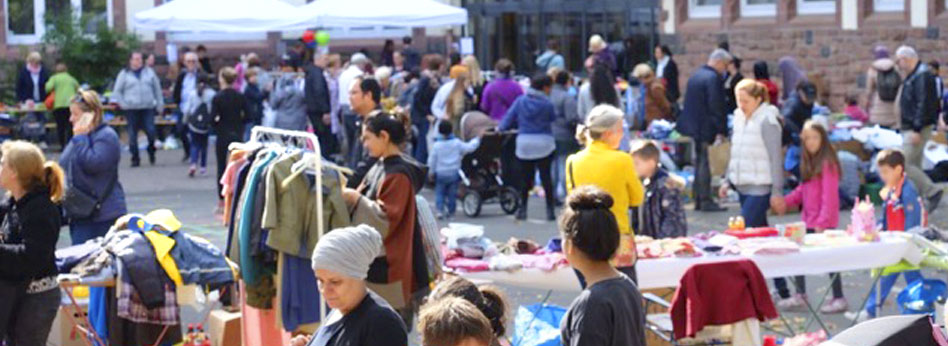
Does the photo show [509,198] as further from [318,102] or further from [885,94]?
[885,94]

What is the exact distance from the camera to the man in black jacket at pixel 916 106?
683 inches

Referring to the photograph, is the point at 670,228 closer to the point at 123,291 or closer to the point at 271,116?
the point at 123,291

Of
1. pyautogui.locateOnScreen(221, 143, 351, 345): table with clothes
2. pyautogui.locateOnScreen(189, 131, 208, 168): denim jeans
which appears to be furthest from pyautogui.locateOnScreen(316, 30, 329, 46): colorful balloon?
pyautogui.locateOnScreen(221, 143, 351, 345): table with clothes

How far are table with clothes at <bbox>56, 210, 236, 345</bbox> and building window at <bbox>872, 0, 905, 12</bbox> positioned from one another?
1656 cm

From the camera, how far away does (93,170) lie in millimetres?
11430

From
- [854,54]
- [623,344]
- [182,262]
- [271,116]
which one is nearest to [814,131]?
[182,262]

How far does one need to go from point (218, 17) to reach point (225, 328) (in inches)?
583

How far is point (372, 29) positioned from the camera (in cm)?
3434

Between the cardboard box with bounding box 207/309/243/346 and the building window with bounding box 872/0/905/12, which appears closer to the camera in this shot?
the cardboard box with bounding box 207/309/243/346

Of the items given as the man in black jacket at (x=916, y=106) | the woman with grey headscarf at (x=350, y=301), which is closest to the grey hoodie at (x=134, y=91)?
the man in black jacket at (x=916, y=106)

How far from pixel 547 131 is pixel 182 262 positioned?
791 centimetres

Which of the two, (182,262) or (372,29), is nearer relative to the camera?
(182,262)

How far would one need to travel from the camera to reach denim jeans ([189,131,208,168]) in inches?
880

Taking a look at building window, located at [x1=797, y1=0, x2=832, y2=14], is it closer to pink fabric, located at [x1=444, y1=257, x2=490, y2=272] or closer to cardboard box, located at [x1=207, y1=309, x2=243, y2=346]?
pink fabric, located at [x1=444, y1=257, x2=490, y2=272]
